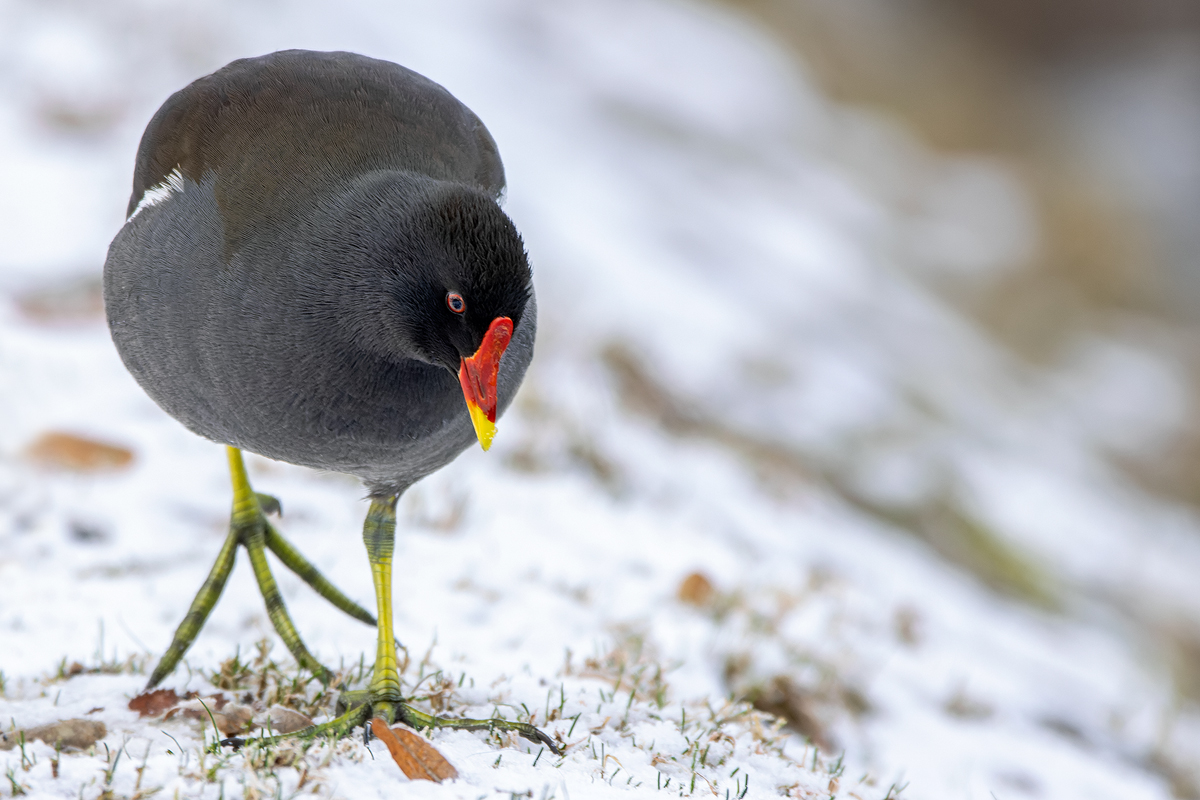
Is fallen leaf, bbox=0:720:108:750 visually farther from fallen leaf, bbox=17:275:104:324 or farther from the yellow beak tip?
fallen leaf, bbox=17:275:104:324

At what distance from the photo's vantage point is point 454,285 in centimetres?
226

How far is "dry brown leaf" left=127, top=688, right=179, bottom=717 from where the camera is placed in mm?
2521

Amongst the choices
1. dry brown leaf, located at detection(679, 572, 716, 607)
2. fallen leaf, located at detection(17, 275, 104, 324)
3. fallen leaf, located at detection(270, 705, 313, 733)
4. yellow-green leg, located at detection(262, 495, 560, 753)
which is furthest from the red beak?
fallen leaf, located at detection(17, 275, 104, 324)

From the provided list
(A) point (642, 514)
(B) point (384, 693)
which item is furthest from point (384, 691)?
(A) point (642, 514)

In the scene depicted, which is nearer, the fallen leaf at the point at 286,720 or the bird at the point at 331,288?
the bird at the point at 331,288

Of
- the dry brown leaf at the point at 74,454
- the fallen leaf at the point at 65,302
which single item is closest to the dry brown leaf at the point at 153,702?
the dry brown leaf at the point at 74,454

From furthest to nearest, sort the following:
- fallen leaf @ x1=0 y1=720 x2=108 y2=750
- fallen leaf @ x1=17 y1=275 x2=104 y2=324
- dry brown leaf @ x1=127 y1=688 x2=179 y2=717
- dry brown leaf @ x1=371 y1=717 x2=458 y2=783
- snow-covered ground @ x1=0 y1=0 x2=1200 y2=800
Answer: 1. fallen leaf @ x1=17 y1=275 x2=104 y2=324
2. snow-covered ground @ x1=0 y1=0 x2=1200 y2=800
3. dry brown leaf @ x1=127 y1=688 x2=179 y2=717
4. fallen leaf @ x1=0 y1=720 x2=108 y2=750
5. dry brown leaf @ x1=371 y1=717 x2=458 y2=783

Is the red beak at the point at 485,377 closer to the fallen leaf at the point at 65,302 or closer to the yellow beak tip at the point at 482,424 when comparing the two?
the yellow beak tip at the point at 482,424

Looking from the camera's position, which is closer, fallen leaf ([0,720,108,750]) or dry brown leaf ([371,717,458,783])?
dry brown leaf ([371,717,458,783])

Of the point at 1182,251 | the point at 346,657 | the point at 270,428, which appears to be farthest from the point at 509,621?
the point at 1182,251

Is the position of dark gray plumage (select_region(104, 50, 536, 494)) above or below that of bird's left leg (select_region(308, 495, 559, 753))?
above

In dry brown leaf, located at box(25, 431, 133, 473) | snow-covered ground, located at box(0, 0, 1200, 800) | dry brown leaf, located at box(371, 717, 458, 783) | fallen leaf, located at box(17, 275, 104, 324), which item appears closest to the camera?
dry brown leaf, located at box(371, 717, 458, 783)

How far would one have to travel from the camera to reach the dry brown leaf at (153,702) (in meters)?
2.52

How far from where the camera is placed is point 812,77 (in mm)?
16844
